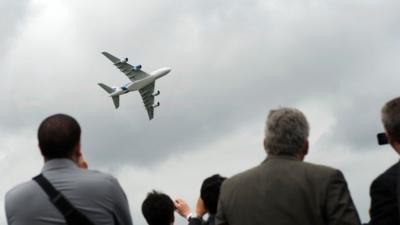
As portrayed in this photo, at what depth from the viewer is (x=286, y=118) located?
24.8 feet

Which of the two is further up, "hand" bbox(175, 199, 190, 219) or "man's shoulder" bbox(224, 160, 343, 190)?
"man's shoulder" bbox(224, 160, 343, 190)

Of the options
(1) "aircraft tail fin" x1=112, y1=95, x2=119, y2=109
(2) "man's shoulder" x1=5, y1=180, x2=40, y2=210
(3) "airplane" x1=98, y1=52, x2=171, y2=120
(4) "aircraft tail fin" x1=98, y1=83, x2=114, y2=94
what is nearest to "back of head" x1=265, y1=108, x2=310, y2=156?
(2) "man's shoulder" x1=5, y1=180, x2=40, y2=210

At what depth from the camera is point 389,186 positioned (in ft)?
23.3

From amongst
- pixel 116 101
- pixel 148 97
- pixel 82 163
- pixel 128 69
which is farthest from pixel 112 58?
pixel 82 163

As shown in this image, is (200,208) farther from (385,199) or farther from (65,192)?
(385,199)

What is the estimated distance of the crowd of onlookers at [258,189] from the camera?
22.9ft

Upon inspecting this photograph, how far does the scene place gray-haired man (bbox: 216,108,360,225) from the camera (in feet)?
23.3

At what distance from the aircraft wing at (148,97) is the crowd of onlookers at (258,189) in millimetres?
85468

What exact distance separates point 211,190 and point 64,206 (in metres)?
2.63

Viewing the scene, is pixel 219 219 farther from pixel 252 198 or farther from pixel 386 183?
pixel 386 183

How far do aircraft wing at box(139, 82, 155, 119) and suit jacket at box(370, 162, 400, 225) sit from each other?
282 ft

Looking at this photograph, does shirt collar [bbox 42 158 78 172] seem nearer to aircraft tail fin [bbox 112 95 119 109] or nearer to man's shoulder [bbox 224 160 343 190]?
man's shoulder [bbox 224 160 343 190]

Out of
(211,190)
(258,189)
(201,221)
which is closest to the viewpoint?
(258,189)

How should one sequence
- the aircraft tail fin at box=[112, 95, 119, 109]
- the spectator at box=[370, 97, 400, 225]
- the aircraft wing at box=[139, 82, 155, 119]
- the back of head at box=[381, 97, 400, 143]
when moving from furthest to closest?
the aircraft wing at box=[139, 82, 155, 119] → the aircraft tail fin at box=[112, 95, 119, 109] → the back of head at box=[381, 97, 400, 143] → the spectator at box=[370, 97, 400, 225]
